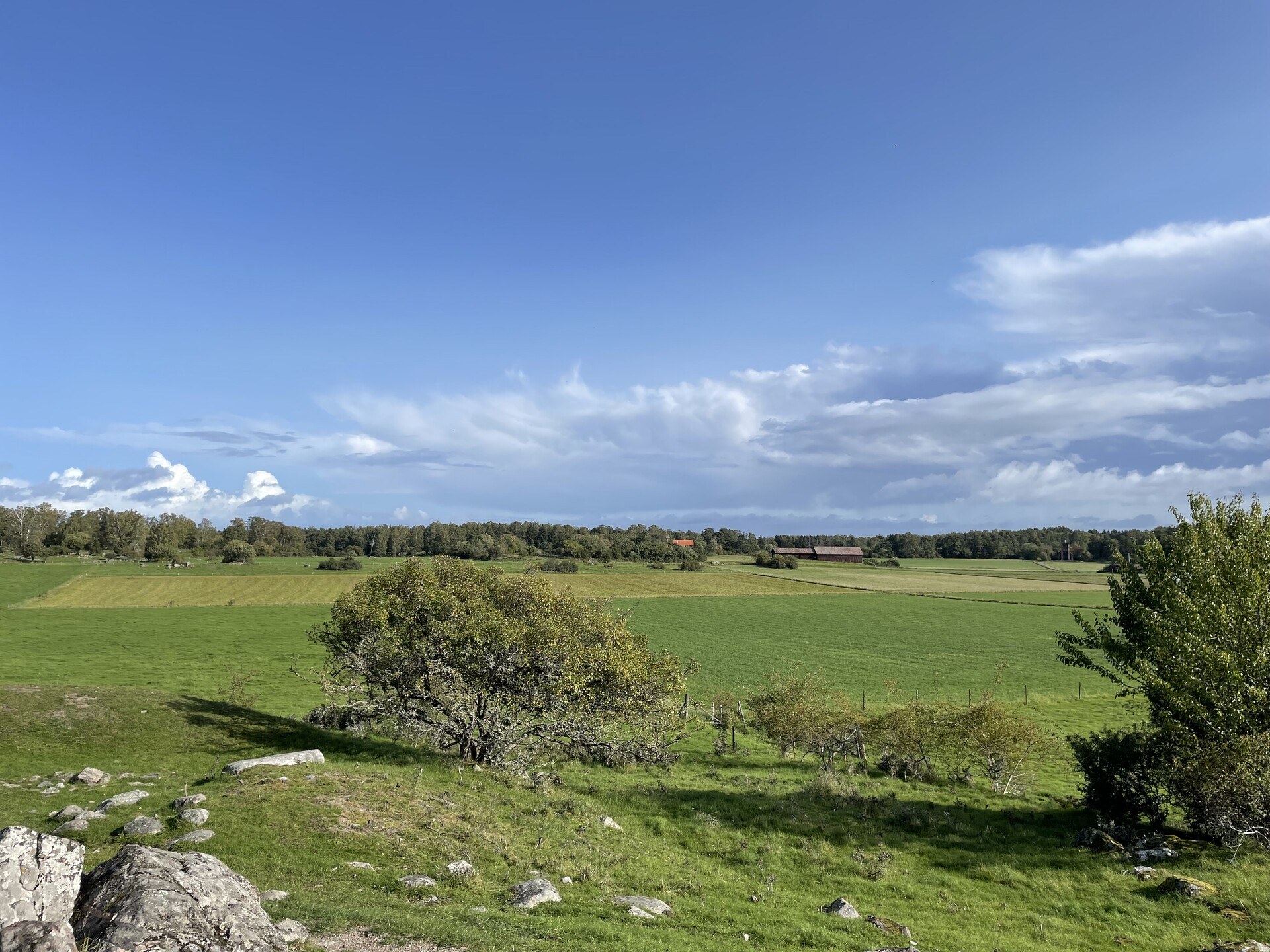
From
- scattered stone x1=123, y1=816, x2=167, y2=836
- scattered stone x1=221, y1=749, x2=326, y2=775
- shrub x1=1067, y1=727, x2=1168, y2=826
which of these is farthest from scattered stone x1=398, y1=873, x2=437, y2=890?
shrub x1=1067, y1=727, x2=1168, y2=826

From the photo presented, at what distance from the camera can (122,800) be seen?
23922 millimetres

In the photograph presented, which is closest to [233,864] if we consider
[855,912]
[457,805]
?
[457,805]

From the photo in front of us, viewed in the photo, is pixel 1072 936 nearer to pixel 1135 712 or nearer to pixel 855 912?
pixel 855 912

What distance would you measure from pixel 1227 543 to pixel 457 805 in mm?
35260

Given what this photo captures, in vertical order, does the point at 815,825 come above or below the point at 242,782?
below

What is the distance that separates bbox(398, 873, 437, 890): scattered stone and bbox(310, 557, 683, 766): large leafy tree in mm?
13268

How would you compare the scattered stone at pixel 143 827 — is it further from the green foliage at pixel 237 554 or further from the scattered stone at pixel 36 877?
the green foliage at pixel 237 554

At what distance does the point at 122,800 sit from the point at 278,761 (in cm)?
541

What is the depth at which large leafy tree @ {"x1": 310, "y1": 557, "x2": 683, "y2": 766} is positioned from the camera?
33375 millimetres

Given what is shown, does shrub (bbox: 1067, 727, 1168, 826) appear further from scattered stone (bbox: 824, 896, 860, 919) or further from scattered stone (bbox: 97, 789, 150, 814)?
scattered stone (bbox: 97, 789, 150, 814)

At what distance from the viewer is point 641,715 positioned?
35219mm

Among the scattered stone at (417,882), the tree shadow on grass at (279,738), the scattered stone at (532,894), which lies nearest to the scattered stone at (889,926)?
the scattered stone at (532,894)

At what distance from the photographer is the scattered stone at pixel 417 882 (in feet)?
62.4

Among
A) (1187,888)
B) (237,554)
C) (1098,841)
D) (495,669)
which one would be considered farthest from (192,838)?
(237,554)
